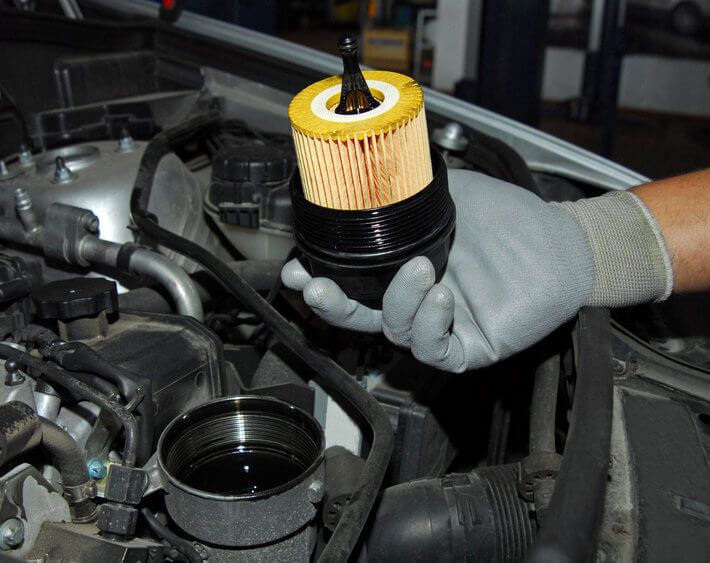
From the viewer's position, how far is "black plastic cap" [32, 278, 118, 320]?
0.78 meters

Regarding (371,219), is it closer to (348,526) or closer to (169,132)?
(348,526)

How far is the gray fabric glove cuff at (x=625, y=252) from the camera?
834 mm

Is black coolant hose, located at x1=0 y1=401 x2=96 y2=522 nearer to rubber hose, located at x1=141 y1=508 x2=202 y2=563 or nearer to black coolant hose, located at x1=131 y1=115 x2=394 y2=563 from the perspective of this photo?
rubber hose, located at x1=141 y1=508 x2=202 y2=563

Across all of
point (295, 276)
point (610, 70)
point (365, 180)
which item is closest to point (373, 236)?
point (365, 180)

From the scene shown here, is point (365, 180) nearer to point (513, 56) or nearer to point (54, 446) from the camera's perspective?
point (54, 446)

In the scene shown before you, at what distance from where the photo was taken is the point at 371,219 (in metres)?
0.67

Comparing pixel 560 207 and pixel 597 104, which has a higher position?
pixel 560 207

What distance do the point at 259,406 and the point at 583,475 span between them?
0.33m

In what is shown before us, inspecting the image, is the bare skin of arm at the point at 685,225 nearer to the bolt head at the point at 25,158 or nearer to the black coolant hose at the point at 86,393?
the black coolant hose at the point at 86,393

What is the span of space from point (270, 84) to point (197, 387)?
2.60 ft

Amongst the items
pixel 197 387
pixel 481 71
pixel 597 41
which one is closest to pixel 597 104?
pixel 597 41

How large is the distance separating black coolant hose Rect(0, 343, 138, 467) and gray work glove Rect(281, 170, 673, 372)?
215 millimetres

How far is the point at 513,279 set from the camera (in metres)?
0.81

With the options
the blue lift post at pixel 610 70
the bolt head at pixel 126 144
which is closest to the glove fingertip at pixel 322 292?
the bolt head at pixel 126 144
